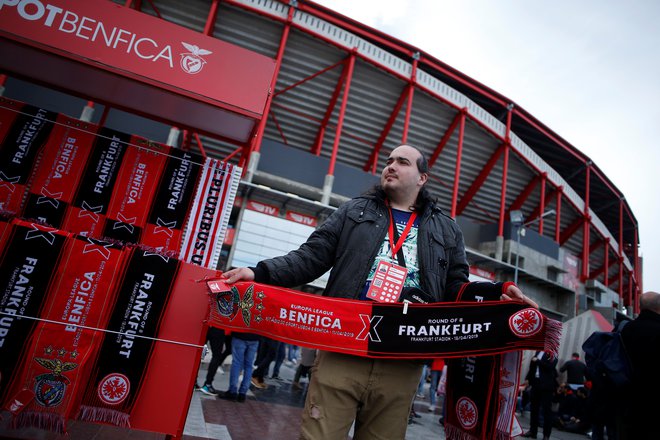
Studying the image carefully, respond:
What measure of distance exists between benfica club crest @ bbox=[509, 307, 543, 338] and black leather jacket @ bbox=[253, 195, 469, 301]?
0.35 meters

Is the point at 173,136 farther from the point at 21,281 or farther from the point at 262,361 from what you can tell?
the point at 21,281

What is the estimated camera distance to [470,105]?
1969 cm

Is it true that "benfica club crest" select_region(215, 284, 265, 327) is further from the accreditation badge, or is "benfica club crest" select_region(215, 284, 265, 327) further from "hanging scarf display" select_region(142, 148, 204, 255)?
"hanging scarf display" select_region(142, 148, 204, 255)

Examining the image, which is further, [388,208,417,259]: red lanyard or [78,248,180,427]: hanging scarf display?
[78,248,180,427]: hanging scarf display

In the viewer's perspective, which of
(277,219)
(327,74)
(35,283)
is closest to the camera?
(35,283)

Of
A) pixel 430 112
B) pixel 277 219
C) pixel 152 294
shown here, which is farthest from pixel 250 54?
pixel 430 112

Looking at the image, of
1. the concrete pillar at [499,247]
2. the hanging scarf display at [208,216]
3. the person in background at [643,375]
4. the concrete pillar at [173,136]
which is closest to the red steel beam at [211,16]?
the concrete pillar at [173,136]

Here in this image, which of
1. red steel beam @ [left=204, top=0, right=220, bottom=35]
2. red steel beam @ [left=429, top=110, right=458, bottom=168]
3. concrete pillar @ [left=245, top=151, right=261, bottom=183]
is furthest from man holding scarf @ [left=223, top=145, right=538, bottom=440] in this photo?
red steel beam @ [left=429, top=110, right=458, bottom=168]

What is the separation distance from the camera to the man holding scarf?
6.12 feet

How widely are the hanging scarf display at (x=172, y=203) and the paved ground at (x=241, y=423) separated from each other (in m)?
1.67

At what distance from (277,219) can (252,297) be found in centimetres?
1440

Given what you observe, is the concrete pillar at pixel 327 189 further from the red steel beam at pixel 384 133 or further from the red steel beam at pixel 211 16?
the red steel beam at pixel 211 16

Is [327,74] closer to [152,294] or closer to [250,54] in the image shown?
[250,54]

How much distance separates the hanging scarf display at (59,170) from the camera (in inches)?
139
